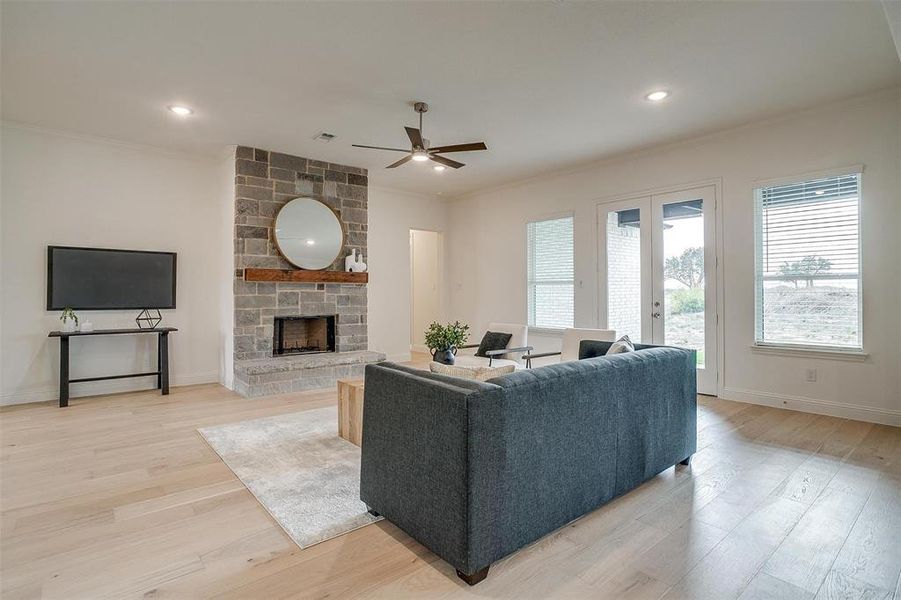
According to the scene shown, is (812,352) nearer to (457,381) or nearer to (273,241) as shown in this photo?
(457,381)

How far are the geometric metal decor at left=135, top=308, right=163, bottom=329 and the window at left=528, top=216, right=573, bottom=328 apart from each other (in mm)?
4797

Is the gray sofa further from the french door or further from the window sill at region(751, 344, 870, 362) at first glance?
the french door

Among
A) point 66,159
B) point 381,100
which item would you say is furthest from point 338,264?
point 66,159

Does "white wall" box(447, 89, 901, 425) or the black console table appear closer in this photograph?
"white wall" box(447, 89, 901, 425)

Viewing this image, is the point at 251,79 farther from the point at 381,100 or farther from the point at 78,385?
the point at 78,385

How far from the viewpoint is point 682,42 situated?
3045 mm

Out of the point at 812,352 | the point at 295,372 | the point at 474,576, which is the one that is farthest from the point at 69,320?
the point at 812,352

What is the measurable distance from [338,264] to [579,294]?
126 inches

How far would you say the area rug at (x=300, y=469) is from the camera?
7.47 ft

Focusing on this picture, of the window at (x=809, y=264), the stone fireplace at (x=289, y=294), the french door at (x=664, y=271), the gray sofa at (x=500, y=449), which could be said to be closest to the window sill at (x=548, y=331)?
the french door at (x=664, y=271)

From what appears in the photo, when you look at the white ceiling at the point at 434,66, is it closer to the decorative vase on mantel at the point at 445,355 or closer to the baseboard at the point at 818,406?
the decorative vase on mantel at the point at 445,355

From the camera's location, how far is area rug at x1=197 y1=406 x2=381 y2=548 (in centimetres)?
228

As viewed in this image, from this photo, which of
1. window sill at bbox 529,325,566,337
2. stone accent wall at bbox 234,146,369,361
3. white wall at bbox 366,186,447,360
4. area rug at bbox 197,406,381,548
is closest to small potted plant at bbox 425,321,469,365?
area rug at bbox 197,406,381,548

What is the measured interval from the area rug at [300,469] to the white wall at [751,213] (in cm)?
376
